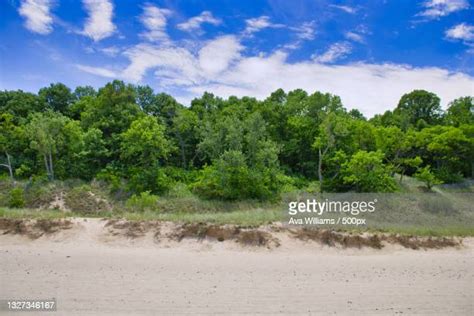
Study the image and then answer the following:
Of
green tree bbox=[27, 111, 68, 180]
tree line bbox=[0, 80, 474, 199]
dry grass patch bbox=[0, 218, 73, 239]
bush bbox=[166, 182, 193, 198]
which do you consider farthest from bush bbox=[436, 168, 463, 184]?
green tree bbox=[27, 111, 68, 180]

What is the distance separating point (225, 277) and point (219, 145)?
15598mm

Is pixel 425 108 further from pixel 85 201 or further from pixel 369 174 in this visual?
pixel 85 201

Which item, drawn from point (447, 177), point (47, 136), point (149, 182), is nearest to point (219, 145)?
point (149, 182)

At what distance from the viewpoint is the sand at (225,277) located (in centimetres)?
603

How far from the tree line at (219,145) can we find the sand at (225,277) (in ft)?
31.0

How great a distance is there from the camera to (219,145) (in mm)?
22438

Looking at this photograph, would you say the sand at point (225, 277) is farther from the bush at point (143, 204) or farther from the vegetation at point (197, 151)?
the vegetation at point (197, 151)

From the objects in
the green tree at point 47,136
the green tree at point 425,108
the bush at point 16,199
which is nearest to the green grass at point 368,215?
the bush at point 16,199

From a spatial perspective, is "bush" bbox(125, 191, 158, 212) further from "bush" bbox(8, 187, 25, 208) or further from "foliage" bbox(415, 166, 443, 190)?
"foliage" bbox(415, 166, 443, 190)

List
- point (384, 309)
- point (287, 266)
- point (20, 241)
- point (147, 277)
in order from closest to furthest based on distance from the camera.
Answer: point (384, 309) < point (147, 277) < point (287, 266) < point (20, 241)

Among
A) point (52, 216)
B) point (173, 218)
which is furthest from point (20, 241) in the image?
point (173, 218)

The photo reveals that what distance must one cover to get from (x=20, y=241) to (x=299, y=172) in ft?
68.1

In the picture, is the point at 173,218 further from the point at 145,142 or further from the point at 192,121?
the point at 192,121

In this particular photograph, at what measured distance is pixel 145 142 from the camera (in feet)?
68.9
